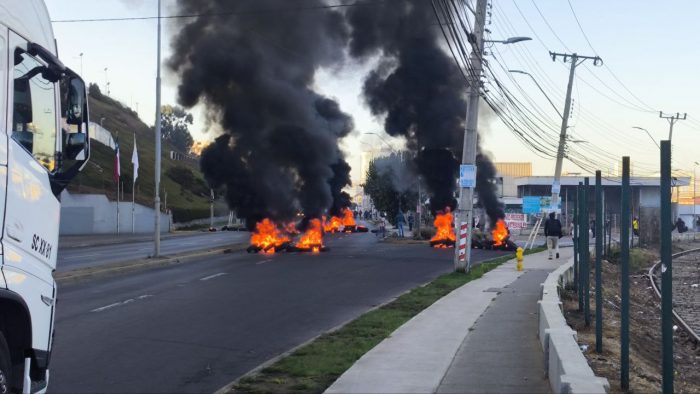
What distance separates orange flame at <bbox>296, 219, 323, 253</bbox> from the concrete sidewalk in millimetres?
16592

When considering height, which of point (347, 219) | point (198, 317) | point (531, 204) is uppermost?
point (531, 204)

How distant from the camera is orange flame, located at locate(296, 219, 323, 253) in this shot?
30016 mm

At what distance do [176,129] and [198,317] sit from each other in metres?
108

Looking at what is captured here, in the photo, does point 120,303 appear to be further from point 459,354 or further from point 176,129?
point 176,129

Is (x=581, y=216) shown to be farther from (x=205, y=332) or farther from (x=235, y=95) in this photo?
(x=235, y=95)

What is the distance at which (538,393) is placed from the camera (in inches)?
265

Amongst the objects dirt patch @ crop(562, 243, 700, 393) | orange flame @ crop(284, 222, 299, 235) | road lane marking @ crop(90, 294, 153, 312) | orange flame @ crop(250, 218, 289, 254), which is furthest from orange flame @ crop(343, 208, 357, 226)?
road lane marking @ crop(90, 294, 153, 312)

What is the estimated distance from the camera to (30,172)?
5.19 metres

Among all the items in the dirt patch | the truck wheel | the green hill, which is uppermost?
the green hill

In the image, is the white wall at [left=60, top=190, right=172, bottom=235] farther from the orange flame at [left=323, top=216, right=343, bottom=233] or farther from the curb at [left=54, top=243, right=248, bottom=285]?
the curb at [left=54, top=243, right=248, bottom=285]

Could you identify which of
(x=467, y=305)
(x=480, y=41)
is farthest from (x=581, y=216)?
(x=480, y=41)

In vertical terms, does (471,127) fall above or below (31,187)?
above

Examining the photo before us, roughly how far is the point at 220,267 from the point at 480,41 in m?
9.23

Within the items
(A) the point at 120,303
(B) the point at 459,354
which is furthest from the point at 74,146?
(A) the point at 120,303
